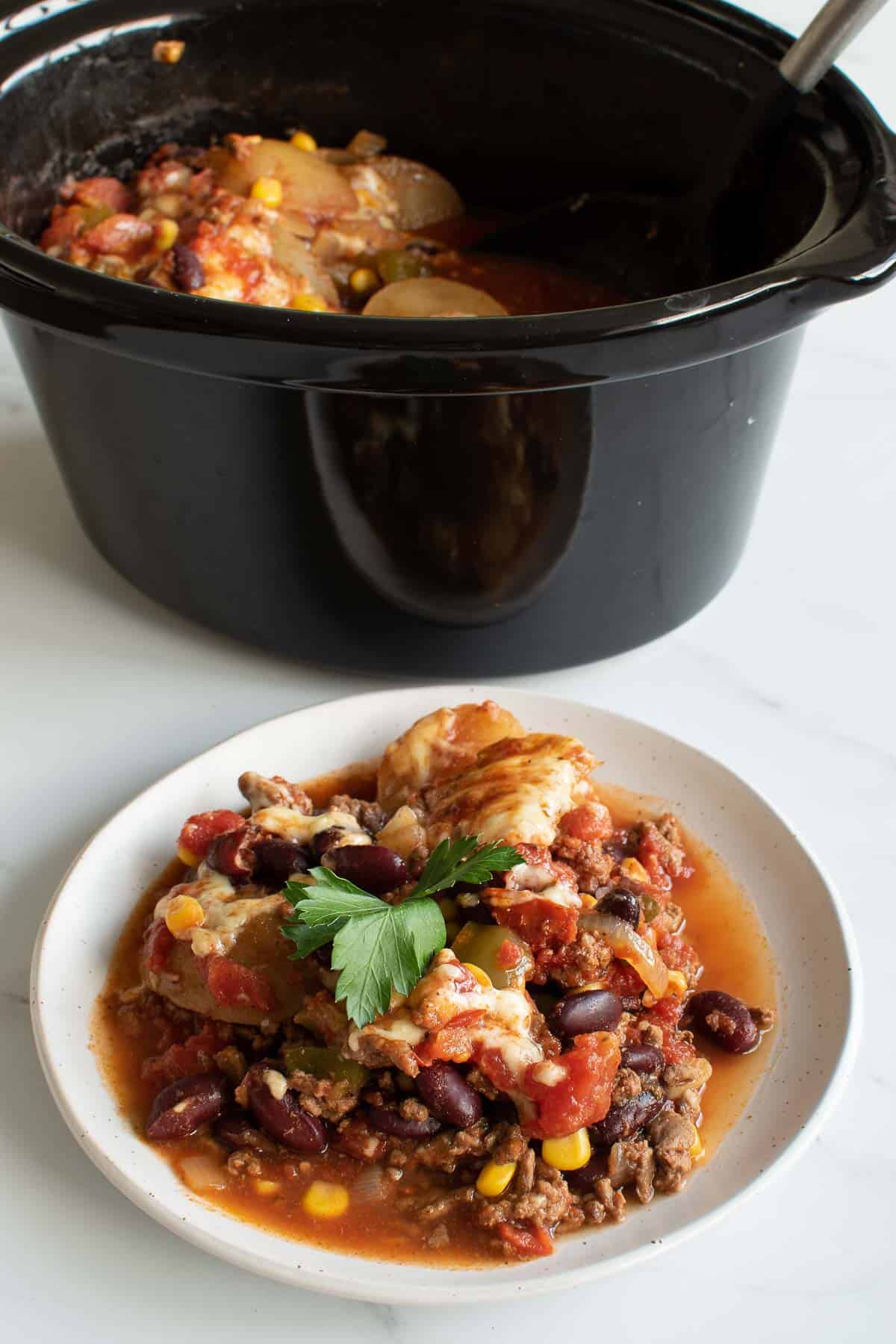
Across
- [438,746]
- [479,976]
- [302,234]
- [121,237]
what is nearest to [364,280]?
[302,234]

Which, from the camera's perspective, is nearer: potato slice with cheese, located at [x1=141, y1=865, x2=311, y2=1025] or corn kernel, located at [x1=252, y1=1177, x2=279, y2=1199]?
corn kernel, located at [x1=252, y1=1177, x2=279, y2=1199]

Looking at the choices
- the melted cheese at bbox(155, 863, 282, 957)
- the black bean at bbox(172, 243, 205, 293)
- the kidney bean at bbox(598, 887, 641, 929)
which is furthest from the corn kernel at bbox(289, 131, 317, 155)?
the kidney bean at bbox(598, 887, 641, 929)

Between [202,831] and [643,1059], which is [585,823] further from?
[202,831]

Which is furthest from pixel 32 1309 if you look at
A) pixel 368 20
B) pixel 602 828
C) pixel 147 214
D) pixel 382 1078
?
pixel 368 20

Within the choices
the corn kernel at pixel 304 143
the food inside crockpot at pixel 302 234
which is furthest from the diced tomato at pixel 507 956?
the corn kernel at pixel 304 143

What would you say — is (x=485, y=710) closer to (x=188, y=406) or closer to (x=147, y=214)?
(x=188, y=406)

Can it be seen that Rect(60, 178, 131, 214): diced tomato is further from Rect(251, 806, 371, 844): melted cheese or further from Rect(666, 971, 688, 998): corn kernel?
Rect(666, 971, 688, 998): corn kernel
